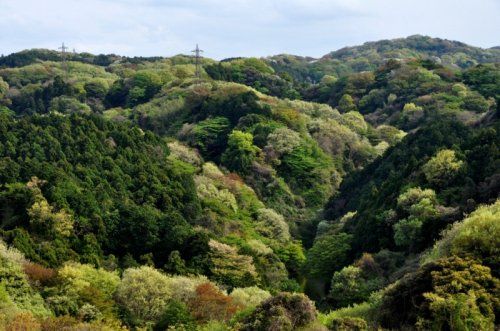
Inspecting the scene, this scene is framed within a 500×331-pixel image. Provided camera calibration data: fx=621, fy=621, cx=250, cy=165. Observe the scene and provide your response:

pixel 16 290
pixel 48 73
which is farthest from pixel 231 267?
pixel 48 73

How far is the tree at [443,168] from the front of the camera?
151ft

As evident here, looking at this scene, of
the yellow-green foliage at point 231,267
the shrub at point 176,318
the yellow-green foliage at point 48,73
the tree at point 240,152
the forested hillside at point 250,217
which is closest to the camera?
the forested hillside at point 250,217

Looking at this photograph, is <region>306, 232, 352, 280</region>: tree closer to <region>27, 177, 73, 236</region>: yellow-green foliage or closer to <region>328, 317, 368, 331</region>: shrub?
<region>27, 177, 73, 236</region>: yellow-green foliage

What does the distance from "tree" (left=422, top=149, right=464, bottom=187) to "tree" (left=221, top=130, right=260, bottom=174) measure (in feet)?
75.5

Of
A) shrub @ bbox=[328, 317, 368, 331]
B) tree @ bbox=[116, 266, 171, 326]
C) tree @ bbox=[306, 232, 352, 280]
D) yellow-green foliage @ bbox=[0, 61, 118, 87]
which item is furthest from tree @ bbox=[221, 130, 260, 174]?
yellow-green foliage @ bbox=[0, 61, 118, 87]

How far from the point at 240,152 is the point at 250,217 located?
42.5 ft

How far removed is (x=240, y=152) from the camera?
222 ft

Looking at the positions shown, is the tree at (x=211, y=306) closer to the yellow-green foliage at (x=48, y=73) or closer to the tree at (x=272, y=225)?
the tree at (x=272, y=225)

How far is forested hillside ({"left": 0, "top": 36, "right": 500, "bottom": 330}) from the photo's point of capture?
24281mm

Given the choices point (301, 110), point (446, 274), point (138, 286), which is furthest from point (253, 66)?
point (446, 274)

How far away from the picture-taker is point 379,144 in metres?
81.9

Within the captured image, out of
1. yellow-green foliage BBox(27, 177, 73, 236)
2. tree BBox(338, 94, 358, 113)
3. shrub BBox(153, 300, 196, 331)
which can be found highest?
tree BBox(338, 94, 358, 113)

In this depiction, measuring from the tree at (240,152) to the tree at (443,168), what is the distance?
75.5ft

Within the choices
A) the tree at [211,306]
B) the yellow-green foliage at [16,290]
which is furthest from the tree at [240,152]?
the yellow-green foliage at [16,290]
